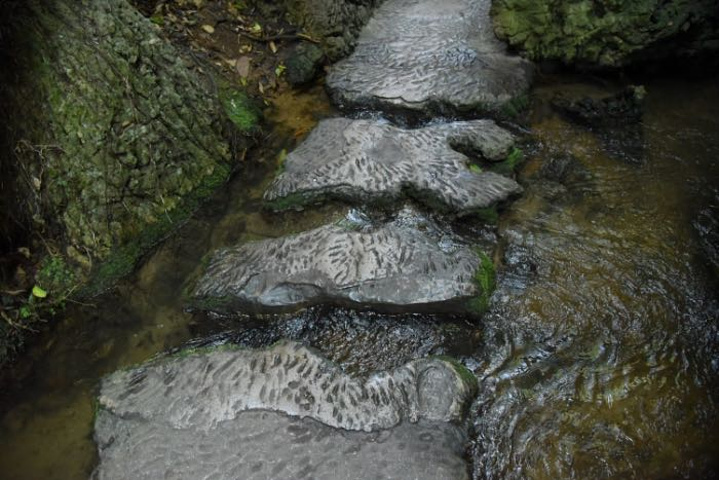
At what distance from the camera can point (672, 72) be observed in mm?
4742

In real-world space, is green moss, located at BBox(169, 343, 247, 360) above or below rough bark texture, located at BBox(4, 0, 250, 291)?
below

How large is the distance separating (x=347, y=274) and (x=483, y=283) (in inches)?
29.7

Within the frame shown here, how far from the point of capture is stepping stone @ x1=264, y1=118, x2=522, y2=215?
367 cm

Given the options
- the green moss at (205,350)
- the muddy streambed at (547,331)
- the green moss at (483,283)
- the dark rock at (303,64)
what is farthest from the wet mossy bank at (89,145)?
the green moss at (483,283)

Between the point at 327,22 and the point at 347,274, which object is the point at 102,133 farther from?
the point at 327,22

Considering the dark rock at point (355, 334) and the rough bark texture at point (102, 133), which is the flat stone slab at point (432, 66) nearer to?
the rough bark texture at point (102, 133)

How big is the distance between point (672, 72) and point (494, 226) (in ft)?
8.37

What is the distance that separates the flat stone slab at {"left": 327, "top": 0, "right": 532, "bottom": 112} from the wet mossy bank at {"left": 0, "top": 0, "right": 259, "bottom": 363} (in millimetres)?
1612

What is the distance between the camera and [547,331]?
9.56ft

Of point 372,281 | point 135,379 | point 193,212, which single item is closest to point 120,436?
point 135,379

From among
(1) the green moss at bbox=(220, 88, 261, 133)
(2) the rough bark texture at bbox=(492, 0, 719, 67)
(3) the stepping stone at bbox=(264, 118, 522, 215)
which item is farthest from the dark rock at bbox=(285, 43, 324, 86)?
(2) the rough bark texture at bbox=(492, 0, 719, 67)

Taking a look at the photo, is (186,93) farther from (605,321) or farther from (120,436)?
(605,321)

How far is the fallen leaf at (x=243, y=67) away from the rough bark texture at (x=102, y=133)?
2.85 feet

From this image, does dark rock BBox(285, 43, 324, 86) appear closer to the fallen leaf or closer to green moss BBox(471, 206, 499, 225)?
the fallen leaf
